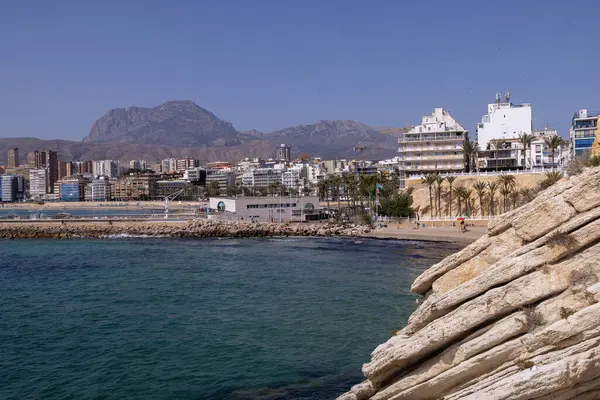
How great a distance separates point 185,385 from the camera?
17250 millimetres

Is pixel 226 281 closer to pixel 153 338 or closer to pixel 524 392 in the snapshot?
pixel 153 338

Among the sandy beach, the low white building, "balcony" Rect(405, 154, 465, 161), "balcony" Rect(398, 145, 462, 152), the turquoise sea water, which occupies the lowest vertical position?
the turquoise sea water

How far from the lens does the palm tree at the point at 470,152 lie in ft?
293

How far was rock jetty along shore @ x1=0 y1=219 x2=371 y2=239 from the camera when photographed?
74438 mm

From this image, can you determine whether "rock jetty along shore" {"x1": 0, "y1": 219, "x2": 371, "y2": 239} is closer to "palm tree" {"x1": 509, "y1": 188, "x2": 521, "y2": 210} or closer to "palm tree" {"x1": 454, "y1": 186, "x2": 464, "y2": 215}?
"palm tree" {"x1": 454, "y1": 186, "x2": 464, "y2": 215}

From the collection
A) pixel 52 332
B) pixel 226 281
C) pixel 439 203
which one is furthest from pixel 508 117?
pixel 52 332

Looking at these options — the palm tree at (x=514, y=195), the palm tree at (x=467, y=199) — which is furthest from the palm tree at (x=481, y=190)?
the palm tree at (x=514, y=195)

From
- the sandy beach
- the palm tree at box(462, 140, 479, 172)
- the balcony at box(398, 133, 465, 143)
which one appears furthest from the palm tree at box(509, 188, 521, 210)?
the balcony at box(398, 133, 465, 143)

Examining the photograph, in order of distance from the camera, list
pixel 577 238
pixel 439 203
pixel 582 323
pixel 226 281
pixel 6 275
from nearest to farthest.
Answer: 1. pixel 582 323
2. pixel 577 238
3. pixel 226 281
4. pixel 6 275
5. pixel 439 203

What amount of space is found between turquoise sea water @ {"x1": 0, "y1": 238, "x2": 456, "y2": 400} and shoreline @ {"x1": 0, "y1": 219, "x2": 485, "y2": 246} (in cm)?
2434

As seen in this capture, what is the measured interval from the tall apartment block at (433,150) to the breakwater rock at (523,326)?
8076 cm

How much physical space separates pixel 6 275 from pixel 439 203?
5479 centimetres

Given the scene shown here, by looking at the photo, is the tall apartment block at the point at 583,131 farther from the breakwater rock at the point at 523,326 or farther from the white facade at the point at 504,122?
the breakwater rock at the point at 523,326

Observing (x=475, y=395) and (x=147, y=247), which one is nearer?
(x=475, y=395)
